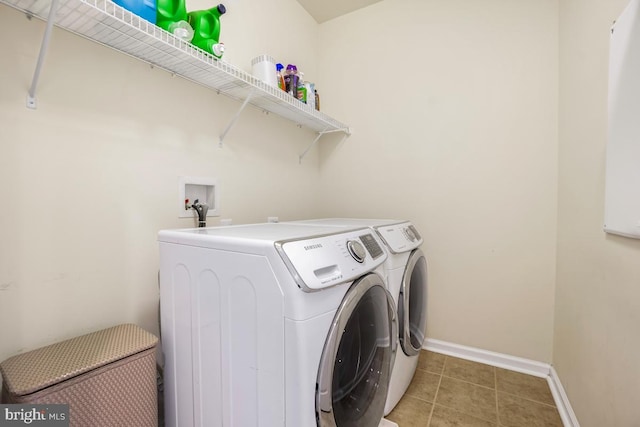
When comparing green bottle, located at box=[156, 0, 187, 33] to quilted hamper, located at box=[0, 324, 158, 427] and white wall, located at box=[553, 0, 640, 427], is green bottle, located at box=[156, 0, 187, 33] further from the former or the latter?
white wall, located at box=[553, 0, 640, 427]

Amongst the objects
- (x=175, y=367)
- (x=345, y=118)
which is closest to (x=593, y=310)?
(x=175, y=367)

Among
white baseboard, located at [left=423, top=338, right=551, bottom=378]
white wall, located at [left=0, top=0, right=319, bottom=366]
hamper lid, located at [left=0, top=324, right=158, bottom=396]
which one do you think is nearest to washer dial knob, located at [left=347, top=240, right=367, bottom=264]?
hamper lid, located at [left=0, top=324, right=158, bottom=396]

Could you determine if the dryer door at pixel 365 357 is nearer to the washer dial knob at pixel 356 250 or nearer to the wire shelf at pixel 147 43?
the washer dial knob at pixel 356 250

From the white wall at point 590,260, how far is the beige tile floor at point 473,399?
19 cm

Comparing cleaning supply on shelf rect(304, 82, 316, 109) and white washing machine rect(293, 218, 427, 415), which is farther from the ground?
cleaning supply on shelf rect(304, 82, 316, 109)

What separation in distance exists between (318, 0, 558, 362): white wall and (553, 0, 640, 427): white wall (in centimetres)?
13

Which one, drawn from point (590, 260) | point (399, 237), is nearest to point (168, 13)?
point (399, 237)

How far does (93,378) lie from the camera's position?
86 centimetres

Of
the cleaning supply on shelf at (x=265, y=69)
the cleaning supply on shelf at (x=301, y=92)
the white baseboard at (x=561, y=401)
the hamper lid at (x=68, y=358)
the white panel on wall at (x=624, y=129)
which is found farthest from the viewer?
the cleaning supply on shelf at (x=301, y=92)

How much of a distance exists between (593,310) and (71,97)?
91.4 inches

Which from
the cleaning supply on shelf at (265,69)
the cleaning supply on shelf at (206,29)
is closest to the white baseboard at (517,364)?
the cleaning supply on shelf at (265,69)

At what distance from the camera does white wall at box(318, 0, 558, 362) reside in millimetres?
1847

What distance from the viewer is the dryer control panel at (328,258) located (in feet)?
2.65

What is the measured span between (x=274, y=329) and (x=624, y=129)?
4.44ft
